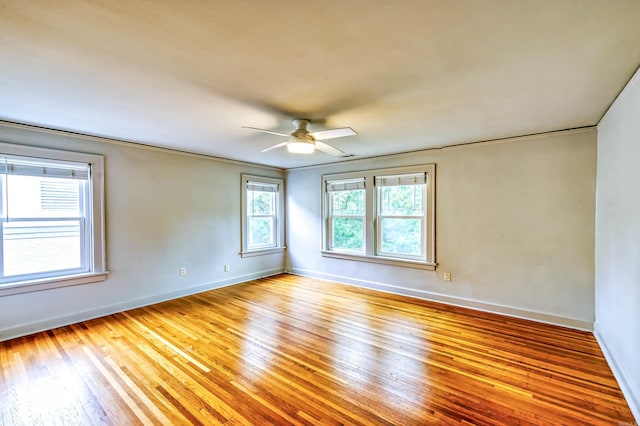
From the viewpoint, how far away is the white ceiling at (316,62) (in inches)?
52.1

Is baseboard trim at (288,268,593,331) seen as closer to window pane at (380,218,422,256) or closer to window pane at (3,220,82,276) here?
window pane at (380,218,422,256)

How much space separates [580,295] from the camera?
10.5ft

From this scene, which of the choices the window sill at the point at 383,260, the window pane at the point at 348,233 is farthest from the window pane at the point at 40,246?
the window pane at the point at 348,233

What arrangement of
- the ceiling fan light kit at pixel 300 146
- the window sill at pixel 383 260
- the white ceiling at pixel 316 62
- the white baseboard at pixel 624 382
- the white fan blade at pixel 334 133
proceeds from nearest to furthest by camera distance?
1. the white ceiling at pixel 316 62
2. the white baseboard at pixel 624 382
3. the white fan blade at pixel 334 133
4. the ceiling fan light kit at pixel 300 146
5. the window sill at pixel 383 260

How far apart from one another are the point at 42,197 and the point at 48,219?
26cm

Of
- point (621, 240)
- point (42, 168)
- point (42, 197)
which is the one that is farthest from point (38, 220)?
point (621, 240)

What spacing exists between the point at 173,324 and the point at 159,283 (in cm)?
109

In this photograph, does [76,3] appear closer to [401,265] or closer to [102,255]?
[102,255]

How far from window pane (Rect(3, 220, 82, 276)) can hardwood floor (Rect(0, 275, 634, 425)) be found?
2.53 ft

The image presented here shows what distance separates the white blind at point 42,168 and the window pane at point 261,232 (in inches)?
104

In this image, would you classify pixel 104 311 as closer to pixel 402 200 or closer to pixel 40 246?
pixel 40 246

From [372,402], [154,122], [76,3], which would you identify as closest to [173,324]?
[154,122]

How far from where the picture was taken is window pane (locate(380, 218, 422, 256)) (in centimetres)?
448

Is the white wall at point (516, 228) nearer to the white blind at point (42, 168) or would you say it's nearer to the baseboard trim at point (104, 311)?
the baseboard trim at point (104, 311)
